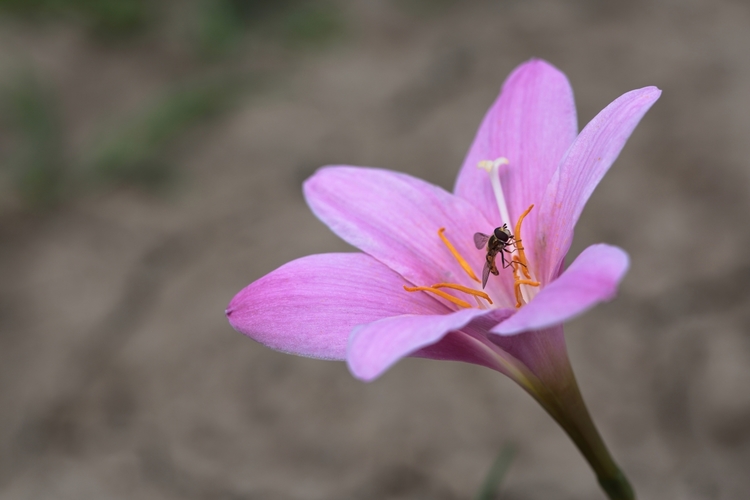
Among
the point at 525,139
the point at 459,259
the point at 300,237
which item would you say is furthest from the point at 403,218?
the point at 300,237

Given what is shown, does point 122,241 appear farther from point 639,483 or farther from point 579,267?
point 579,267

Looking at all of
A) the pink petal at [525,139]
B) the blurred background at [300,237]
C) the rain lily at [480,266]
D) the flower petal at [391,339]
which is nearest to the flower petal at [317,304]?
the rain lily at [480,266]

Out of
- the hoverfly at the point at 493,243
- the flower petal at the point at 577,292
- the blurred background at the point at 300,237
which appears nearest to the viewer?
the flower petal at the point at 577,292

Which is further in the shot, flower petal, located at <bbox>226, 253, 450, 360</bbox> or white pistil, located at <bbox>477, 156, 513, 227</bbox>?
white pistil, located at <bbox>477, 156, 513, 227</bbox>

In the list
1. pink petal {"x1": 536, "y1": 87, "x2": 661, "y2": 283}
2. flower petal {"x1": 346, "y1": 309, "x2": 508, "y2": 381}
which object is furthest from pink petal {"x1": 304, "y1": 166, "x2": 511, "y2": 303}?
flower petal {"x1": 346, "y1": 309, "x2": 508, "y2": 381}

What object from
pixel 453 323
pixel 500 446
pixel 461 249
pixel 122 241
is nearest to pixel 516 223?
pixel 461 249

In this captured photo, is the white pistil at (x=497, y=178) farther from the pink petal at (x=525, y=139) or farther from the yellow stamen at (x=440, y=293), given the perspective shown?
the yellow stamen at (x=440, y=293)

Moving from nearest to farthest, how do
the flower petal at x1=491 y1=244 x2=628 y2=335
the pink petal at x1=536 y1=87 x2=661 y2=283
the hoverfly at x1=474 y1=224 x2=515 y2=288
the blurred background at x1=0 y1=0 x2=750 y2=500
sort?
the flower petal at x1=491 y1=244 x2=628 y2=335 < the pink petal at x1=536 y1=87 x2=661 y2=283 < the hoverfly at x1=474 y1=224 x2=515 y2=288 < the blurred background at x1=0 y1=0 x2=750 y2=500

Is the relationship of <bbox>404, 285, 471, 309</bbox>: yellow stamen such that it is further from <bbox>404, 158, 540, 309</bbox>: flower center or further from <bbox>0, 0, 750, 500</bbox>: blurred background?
<bbox>0, 0, 750, 500</bbox>: blurred background
